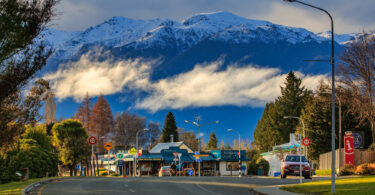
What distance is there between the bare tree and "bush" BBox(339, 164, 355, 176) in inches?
360

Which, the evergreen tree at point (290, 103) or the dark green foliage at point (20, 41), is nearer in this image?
the dark green foliage at point (20, 41)

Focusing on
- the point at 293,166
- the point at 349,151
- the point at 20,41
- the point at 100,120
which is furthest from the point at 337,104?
the point at 100,120

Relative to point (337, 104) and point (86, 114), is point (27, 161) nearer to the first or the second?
point (337, 104)

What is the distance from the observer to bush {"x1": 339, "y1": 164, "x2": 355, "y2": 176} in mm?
42994

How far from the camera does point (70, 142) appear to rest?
7731 cm

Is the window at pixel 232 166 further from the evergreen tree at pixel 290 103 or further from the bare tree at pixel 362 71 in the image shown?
the bare tree at pixel 362 71

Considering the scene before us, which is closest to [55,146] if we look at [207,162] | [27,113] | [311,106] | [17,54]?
[207,162]

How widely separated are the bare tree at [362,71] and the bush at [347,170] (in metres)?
9.15

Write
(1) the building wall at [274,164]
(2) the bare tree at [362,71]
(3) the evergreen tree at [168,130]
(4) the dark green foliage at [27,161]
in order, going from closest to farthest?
(2) the bare tree at [362,71] < (4) the dark green foliage at [27,161] < (1) the building wall at [274,164] < (3) the evergreen tree at [168,130]

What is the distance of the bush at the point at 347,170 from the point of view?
1693 inches

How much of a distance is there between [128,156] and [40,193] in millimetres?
65642

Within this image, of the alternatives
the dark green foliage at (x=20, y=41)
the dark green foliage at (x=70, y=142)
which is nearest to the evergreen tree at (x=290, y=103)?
the dark green foliage at (x=70, y=142)

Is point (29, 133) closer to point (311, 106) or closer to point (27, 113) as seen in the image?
point (27, 113)

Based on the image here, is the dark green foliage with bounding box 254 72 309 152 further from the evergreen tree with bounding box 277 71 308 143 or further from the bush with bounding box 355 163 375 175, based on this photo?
the bush with bounding box 355 163 375 175
